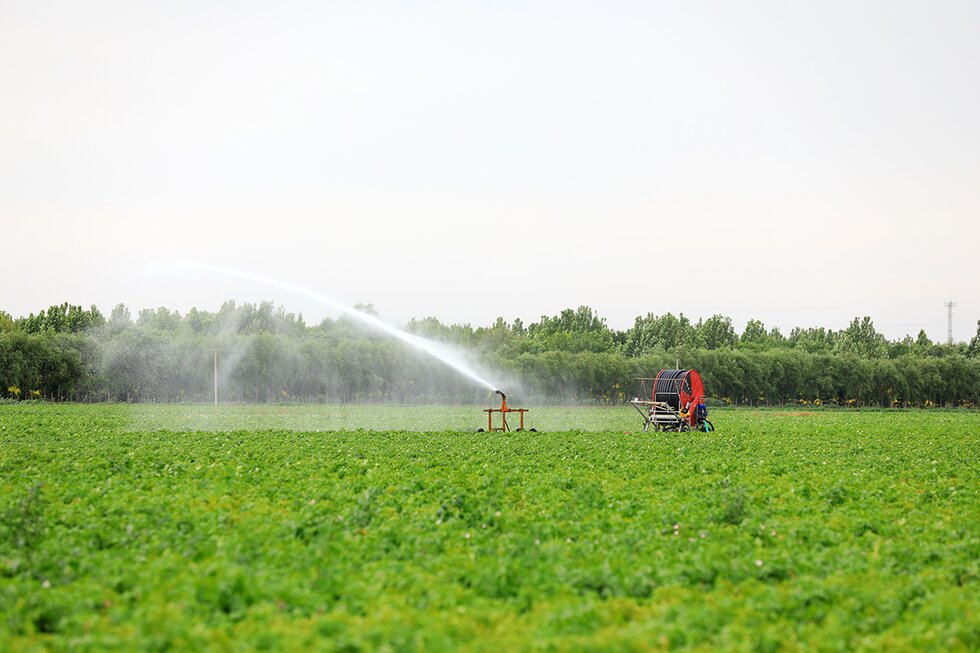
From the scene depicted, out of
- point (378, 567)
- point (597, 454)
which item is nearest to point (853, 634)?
point (378, 567)

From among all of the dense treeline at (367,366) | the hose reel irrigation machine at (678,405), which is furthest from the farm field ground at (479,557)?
the dense treeline at (367,366)

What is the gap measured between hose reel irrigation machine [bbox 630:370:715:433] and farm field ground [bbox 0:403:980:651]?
19.5 metres

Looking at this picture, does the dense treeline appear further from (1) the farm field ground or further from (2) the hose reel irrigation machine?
(1) the farm field ground

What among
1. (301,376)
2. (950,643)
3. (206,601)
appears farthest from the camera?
(301,376)

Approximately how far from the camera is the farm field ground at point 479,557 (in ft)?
31.4

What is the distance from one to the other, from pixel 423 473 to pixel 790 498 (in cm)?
832

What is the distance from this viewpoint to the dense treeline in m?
104

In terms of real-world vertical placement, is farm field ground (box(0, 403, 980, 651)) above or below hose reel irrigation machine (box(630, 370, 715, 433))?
below

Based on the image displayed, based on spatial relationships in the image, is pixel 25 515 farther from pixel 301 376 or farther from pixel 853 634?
pixel 301 376

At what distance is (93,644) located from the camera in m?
8.79

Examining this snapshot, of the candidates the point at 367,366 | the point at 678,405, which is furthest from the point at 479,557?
the point at 367,366

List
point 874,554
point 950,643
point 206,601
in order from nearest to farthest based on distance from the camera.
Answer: point 950,643 < point 206,601 < point 874,554

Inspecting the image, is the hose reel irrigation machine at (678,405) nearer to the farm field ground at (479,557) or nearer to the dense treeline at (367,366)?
the farm field ground at (479,557)

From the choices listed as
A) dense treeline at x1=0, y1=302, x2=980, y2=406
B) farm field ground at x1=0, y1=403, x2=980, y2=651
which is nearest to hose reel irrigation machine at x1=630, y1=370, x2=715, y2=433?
farm field ground at x1=0, y1=403, x2=980, y2=651
